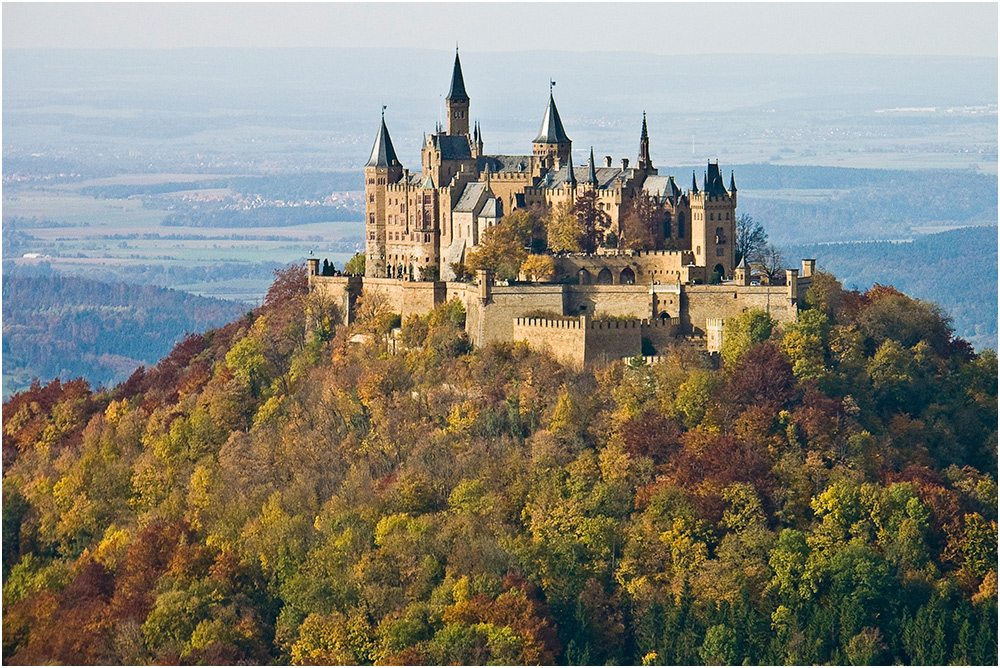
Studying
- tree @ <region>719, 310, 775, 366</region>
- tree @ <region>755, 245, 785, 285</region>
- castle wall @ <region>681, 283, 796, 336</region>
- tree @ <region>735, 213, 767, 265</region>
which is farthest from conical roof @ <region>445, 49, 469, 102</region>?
tree @ <region>719, 310, 775, 366</region>

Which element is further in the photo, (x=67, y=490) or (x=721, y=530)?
(x=67, y=490)

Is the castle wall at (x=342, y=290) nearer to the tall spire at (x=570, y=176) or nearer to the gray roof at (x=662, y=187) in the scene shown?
the tall spire at (x=570, y=176)

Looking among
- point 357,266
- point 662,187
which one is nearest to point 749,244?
point 662,187

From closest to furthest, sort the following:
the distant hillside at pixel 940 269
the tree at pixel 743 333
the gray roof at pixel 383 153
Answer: the tree at pixel 743 333
the gray roof at pixel 383 153
the distant hillside at pixel 940 269

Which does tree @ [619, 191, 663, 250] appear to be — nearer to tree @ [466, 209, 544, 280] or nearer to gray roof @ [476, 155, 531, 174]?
tree @ [466, 209, 544, 280]

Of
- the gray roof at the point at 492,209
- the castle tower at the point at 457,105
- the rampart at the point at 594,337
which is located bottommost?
the rampart at the point at 594,337

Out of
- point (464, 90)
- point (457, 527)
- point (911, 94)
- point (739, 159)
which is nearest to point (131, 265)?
point (739, 159)

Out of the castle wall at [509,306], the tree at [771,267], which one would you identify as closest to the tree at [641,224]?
the castle wall at [509,306]

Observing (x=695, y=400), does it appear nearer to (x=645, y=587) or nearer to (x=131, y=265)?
(x=645, y=587)
